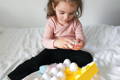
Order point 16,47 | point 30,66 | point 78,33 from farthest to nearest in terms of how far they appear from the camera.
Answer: point 16,47
point 78,33
point 30,66

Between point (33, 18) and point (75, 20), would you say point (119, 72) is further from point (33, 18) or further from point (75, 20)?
point (33, 18)

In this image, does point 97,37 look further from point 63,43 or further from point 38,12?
point 38,12

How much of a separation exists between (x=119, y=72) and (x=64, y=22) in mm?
381

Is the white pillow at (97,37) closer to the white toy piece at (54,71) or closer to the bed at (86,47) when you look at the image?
the bed at (86,47)

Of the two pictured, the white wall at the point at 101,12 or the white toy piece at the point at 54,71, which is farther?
the white wall at the point at 101,12

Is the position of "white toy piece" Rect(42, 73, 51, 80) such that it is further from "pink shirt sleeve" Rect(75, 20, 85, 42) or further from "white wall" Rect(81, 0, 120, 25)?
"white wall" Rect(81, 0, 120, 25)

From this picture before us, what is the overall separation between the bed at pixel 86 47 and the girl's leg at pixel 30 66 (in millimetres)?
44

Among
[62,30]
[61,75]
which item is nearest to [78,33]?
[62,30]

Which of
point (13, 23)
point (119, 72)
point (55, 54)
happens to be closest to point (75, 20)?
point (55, 54)

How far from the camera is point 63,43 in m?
1.10

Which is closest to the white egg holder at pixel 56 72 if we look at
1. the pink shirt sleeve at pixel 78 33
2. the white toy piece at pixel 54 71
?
the white toy piece at pixel 54 71

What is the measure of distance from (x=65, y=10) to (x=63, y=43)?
15 cm

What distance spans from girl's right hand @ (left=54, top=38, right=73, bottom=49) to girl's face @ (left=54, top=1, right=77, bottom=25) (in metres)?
0.11

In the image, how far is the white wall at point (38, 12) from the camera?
166 cm
